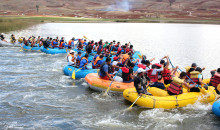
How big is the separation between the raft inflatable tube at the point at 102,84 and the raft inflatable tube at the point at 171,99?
3.88 ft

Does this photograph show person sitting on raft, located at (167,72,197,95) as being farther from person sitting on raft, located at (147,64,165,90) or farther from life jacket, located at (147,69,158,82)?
life jacket, located at (147,69,158,82)

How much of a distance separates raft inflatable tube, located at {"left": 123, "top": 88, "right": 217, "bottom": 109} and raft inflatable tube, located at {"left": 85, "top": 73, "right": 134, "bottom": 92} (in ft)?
3.88

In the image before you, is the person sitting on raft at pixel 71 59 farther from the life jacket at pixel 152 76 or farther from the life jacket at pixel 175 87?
the life jacket at pixel 175 87

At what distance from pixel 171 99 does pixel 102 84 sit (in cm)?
338

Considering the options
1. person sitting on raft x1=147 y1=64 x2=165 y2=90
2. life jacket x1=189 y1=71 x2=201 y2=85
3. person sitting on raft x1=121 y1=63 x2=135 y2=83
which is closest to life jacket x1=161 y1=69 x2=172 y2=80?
person sitting on raft x1=147 y1=64 x2=165 y2=90

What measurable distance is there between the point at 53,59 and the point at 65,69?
18.7 feet

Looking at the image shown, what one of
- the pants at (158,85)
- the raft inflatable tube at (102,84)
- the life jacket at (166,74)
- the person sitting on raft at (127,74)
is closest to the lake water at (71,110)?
the raft inflatable tube at (102,84)

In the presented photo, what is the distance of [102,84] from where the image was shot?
10.7 meters

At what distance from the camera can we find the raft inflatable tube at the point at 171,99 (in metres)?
Answer: 8.79

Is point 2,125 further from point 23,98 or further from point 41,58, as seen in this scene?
point 41,58

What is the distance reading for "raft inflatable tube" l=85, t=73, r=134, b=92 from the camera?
34.3ft

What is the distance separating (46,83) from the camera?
12.4 m

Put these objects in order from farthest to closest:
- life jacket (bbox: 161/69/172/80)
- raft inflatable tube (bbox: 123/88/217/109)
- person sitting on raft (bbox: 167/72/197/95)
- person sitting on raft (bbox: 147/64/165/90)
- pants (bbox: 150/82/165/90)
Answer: life jacket (bbox: 161/69/172/80)
pants (bbox: 150/82/165/90)
person sitting on raft (bbox: 147/64/165/90)
raft inflatable tube (bbox: 123/88/217/109)
person sitting on raft (bbox: 167/72/197/95)

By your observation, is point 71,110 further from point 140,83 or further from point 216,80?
point 216,80
